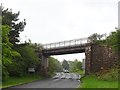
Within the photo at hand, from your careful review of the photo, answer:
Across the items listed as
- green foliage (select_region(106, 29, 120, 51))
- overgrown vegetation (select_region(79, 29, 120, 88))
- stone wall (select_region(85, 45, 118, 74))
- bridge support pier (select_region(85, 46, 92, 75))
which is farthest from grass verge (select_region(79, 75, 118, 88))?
bridge support pier (select_region(85, 46, 92, 75))

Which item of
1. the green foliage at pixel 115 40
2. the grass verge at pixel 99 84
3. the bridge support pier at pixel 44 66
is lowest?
the grass verge at pixel 99 84

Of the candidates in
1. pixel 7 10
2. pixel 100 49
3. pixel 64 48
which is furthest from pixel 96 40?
pixel 7 10

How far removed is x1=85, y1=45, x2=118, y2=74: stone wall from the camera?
60.6 metres

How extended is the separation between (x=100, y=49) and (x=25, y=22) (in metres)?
14.9

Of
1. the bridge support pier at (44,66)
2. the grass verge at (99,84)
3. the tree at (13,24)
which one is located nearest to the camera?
the grass verge at (99,84)

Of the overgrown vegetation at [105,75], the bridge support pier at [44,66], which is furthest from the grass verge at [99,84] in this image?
the bridge support pier at [44,66]

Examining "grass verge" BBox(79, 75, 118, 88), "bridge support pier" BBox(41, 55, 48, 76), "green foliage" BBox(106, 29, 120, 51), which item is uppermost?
"green foliage" BBox(106, 29, 120, 51)

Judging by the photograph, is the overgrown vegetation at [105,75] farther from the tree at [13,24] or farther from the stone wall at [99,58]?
the tree at [13,24]

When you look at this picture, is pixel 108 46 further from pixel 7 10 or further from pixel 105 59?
pixel 7 10

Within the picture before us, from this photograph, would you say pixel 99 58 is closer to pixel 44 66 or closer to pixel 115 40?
pixel 115 40

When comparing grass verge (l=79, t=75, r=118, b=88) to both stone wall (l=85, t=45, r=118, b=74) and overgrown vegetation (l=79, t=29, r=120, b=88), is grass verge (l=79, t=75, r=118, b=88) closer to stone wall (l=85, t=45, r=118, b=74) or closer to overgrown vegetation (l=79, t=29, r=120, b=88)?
overgrown vegetation (l=79, t=29, r=120, b=88)

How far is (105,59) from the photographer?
6216 centimetres

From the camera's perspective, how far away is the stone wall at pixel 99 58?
6062 centimetres

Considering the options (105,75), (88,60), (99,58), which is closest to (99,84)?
(105,75)
